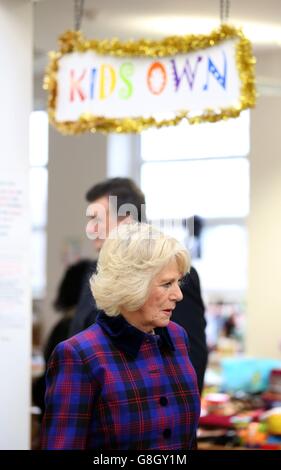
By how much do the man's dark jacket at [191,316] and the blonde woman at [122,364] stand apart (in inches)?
19.2

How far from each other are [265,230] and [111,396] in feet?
17.8

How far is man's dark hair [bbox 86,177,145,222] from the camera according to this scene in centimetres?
256

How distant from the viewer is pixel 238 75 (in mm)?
3031

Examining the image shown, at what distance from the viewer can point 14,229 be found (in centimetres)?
413

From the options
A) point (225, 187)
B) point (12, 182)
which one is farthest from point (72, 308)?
point (225, 187)

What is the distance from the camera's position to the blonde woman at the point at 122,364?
195cm

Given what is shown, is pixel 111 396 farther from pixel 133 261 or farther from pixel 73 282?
pixel 73 282

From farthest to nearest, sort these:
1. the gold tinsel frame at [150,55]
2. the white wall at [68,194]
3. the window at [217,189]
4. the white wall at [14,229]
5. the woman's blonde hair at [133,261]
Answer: the white wall at [68,194], the window at [217,189], the white wall at [14,229], the gold tinsel frame at [150,55], the woman's blonde hair at [133,261]

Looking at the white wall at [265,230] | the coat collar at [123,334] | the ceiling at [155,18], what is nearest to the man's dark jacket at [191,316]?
the coat collar at [123,334]

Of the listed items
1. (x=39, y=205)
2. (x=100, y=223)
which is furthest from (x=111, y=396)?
(x=39, y=205)

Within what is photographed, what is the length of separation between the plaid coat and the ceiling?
12.2ft

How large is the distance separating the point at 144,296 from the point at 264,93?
4.98 metres

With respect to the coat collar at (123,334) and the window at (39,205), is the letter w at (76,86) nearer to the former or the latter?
the coat collar at (123,334)

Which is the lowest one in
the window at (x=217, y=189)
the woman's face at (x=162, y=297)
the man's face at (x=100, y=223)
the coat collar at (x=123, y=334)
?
the coat collar at (x=123, y=334)
